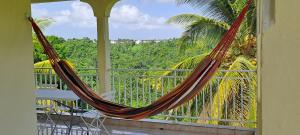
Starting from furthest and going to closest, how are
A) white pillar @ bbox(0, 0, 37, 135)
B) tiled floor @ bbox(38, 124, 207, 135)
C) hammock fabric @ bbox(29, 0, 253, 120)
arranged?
tiled floor @ bbox(38, 124, 207, 135) < hammock fabric @ bbox(29, 0, 253, 120) < white pillar @ bbox(0, 0, 37, 135)

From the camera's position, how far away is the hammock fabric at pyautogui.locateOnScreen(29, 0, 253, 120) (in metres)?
3.47

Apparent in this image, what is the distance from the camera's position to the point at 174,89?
365 cm

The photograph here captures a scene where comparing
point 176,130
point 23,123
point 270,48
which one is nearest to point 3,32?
point 23,123

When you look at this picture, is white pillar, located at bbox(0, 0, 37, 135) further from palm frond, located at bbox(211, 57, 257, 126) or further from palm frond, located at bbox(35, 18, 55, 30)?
palm frond, located at bbox(35, 18, 55, 30)

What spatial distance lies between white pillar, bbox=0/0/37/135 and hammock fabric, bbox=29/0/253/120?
2.01ft

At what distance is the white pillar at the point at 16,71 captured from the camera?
99.8 inches

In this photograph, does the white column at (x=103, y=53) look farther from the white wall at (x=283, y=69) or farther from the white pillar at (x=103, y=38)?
the white wall at (x=283, y=69)

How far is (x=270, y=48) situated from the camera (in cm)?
50

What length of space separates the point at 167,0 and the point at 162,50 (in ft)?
5.20

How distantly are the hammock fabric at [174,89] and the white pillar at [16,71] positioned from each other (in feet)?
2.01

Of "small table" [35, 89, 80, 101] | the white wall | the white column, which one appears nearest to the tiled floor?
"small table" [35, 89, 80, 101]

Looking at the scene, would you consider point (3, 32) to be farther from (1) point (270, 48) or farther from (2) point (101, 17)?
(2) point (101, 17)

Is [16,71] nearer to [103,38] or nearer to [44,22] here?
[103,38]

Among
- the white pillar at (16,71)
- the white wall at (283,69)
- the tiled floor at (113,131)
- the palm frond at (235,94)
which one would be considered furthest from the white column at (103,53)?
the white wall at (283,69)
